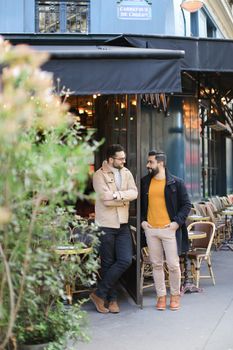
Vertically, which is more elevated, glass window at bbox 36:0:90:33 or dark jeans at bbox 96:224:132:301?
glass window at bbox 36:0:90:33

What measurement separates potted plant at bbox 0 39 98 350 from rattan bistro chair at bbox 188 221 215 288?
3.61 meters

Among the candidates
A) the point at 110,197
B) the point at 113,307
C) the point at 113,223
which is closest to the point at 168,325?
the point at 113,307

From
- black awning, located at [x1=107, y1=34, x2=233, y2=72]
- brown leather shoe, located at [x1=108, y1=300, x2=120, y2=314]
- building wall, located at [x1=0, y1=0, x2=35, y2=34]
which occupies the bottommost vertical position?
brown leather shoe, located at [x1=108, y1=300, x2=120, y2=314]

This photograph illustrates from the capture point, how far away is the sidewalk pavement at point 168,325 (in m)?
4.99

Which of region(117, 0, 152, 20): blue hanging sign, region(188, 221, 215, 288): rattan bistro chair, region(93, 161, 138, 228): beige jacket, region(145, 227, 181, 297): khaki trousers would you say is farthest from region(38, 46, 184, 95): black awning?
region(117, 0, 152, 20): blue hanging sign

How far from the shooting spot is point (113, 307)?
20.3 feet

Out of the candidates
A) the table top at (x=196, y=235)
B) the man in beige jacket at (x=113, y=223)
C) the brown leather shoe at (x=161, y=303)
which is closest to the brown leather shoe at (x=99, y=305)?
the man in beige jacket at (x=113, y=223)

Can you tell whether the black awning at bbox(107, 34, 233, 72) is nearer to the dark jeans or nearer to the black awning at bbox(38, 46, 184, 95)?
the black awning at bbox(38, 46, 184, 95)

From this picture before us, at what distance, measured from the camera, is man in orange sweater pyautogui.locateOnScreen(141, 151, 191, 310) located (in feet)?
20.2

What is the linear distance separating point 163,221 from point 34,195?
10.9 ft

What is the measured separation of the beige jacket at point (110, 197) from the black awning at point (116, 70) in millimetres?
1096

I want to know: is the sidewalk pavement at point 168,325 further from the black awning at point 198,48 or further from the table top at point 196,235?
the black awning at point 198,48

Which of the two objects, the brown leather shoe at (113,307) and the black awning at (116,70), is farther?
the brown leather shoe at (113,307)

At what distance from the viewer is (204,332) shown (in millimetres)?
5355
